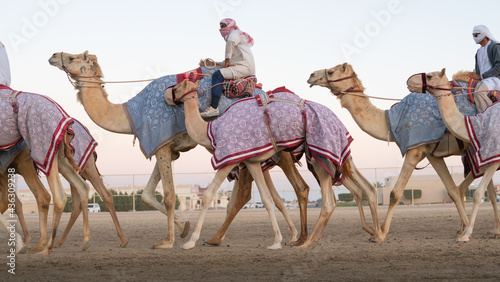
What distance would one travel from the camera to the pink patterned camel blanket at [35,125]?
391 inches

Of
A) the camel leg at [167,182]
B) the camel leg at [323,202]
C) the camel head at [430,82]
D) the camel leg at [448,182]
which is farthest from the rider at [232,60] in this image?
the camel leg at [448,182]

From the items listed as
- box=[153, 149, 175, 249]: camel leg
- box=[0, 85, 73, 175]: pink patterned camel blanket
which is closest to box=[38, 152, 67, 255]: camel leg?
box=[0, 85, 73, 175]: pink patterned camel blanket

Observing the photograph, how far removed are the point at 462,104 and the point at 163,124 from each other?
4.81 meters

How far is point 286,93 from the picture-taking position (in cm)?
1023

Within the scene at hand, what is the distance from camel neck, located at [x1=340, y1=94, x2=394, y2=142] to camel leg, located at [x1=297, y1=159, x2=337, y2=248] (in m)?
1.62

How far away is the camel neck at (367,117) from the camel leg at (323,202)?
1622 mm

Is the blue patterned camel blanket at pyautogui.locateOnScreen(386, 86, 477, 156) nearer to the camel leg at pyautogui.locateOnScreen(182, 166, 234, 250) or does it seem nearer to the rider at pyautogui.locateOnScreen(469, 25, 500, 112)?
the rider at pyautogui.locateOnScreen(469, 25, 500, 112)

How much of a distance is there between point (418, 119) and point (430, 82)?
78cm

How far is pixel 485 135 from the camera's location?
1052 cm

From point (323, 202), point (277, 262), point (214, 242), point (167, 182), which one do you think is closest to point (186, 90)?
point (167, 182)

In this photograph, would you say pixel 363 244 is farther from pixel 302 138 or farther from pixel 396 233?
pixel 396 233

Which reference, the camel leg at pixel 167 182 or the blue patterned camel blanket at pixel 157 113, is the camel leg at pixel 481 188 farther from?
the camel leg at pixel 167 182

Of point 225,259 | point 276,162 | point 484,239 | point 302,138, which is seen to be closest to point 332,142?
point 302,138

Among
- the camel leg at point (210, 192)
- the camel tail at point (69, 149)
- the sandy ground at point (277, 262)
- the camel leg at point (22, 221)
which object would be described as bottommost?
the sandy ground at point (277, 262)
